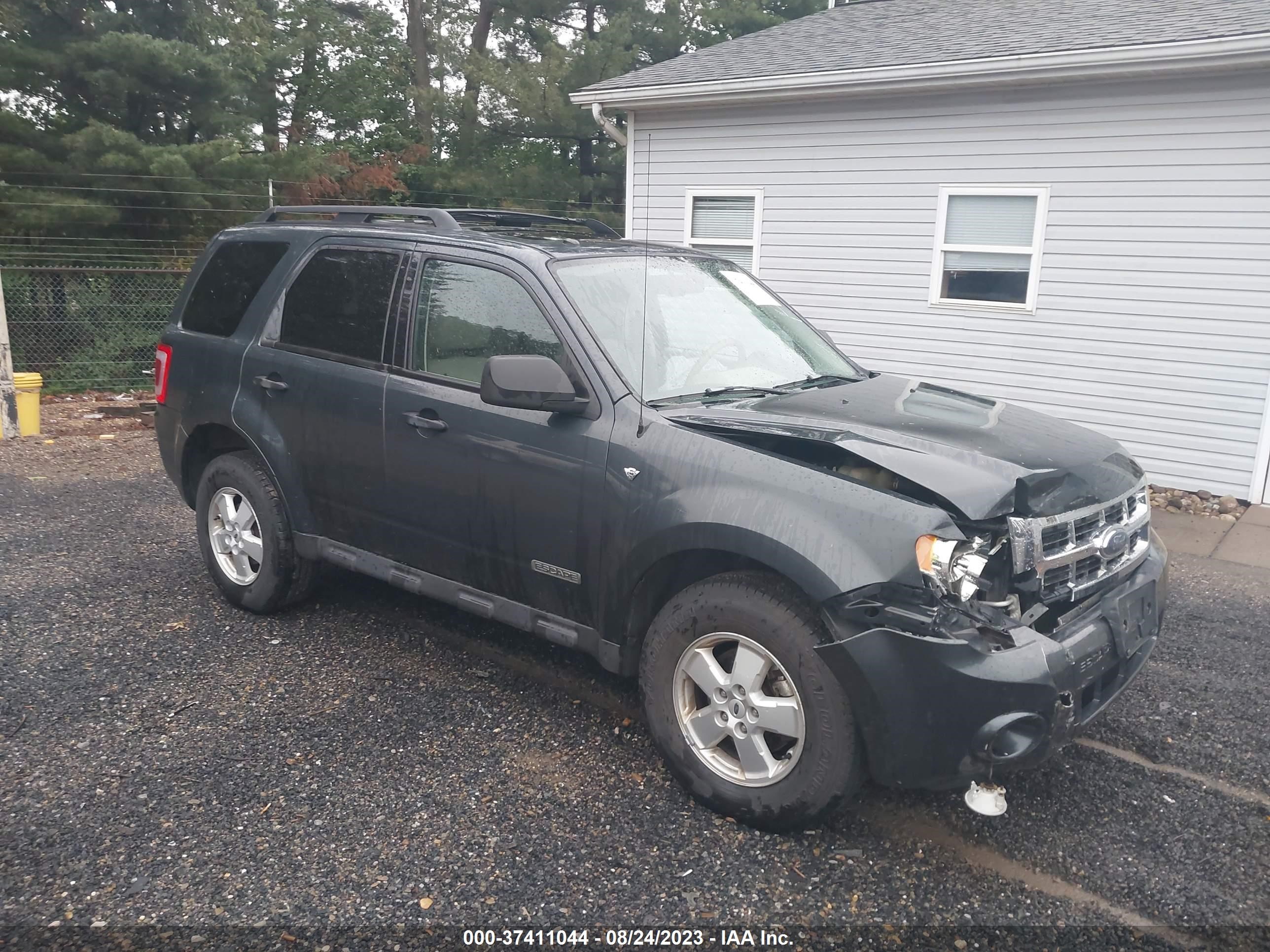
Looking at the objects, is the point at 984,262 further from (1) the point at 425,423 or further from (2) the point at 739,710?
(2) the point at 739,710

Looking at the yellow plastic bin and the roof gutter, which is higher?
the roof gutter

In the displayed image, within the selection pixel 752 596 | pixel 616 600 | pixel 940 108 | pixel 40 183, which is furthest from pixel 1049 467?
pixel 40 183

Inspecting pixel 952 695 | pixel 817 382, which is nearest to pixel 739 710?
pixel 952 695

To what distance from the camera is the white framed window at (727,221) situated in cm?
1034

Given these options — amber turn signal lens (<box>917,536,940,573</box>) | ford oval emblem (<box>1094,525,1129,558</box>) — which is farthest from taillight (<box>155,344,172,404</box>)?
ford oval emblem (<box>1094,525,1129,558</box>)

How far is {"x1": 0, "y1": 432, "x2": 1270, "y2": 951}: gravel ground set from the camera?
2697 millimetres

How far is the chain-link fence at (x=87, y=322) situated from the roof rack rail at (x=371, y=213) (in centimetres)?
733

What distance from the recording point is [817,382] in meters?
4.04

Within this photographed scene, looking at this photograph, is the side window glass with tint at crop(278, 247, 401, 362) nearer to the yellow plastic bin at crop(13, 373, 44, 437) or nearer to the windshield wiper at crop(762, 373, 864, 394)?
the windshield wiper at crop(762, 373, 864, 394)

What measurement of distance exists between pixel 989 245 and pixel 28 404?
943cm

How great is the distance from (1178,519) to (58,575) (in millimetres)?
7979

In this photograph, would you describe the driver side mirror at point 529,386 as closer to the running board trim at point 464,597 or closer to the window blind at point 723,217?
the running board trim at point 464,597

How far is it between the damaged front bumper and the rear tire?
2873 millimetres

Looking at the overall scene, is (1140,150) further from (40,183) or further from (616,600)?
(40,183)
